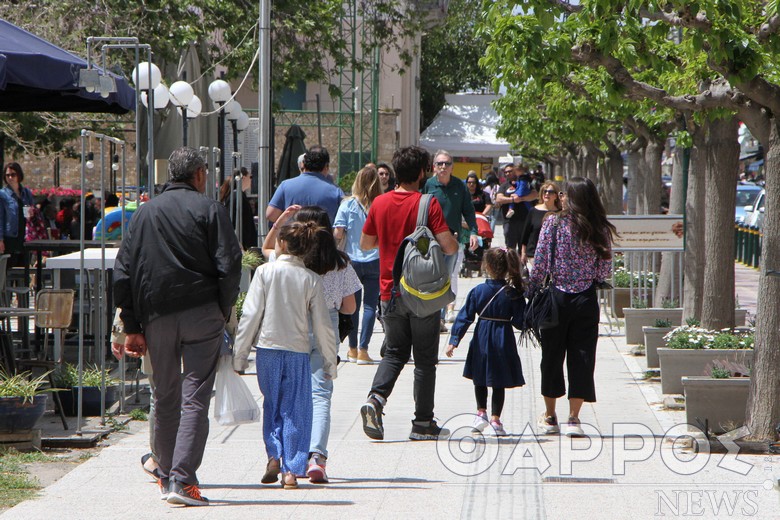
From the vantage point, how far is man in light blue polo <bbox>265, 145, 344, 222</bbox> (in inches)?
394

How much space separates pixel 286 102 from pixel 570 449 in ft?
110

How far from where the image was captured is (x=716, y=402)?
24.0 feet

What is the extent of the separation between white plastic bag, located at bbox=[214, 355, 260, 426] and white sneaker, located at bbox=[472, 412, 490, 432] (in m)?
2.12

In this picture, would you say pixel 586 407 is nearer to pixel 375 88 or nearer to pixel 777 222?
pixel 777 222

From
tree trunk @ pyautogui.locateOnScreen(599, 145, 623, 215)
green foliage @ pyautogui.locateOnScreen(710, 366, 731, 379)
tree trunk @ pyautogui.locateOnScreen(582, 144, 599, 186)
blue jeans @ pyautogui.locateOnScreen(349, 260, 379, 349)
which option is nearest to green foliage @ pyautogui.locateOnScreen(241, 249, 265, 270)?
blue jeans @ pyautogui.locateOnScreen(349, 260, 379, 349)

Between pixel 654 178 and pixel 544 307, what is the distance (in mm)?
8095

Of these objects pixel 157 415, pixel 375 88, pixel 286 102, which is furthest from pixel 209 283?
pixel 286 102

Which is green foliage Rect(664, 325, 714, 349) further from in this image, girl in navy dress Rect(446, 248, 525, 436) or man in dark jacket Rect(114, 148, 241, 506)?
man in dark jacket Rect(114, 148, 241, 506)

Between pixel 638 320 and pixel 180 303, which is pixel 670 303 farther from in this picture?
pixel 180 303

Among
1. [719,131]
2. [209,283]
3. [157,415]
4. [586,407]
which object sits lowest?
[586,407]

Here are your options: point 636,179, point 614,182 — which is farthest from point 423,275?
point 614,182

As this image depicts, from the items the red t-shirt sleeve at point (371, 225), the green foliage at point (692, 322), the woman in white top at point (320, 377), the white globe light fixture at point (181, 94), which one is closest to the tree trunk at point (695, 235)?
the green foliage at point (692, 322)

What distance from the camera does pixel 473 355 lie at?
7605mm

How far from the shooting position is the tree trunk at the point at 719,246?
9.59 metres
